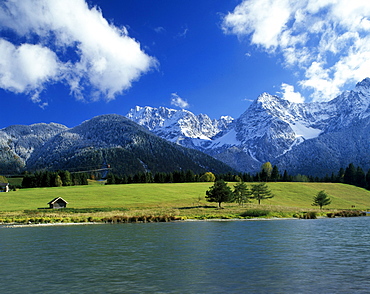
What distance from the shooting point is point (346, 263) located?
25.4 meters

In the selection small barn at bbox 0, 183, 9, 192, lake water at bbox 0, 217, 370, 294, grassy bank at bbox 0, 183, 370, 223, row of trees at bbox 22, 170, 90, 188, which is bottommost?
lake water at bbox 0, 217, 370, 294

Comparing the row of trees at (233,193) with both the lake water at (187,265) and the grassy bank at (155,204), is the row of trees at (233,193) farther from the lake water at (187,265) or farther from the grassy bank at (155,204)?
the lake water at (187,265)

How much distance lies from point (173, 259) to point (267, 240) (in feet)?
51.3

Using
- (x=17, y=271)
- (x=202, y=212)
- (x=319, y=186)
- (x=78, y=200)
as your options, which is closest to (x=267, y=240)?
(x=17, y=271)

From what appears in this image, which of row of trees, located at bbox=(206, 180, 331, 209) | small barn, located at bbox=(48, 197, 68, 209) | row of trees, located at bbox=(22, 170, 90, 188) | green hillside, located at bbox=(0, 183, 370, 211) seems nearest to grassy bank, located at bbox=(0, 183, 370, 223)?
green hillside, located at bbox=(0, 183, 370, 211)

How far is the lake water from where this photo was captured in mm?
18906

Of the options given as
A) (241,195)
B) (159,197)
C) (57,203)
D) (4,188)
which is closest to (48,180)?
(4,188)

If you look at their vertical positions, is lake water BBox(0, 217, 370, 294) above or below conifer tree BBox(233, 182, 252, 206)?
below

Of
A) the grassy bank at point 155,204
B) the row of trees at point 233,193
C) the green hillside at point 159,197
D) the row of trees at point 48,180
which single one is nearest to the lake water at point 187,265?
the grassy bank at point 155,204

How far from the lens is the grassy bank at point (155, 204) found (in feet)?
237

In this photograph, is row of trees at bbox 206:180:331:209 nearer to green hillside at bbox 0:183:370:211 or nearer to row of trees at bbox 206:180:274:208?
row of trees at bbox 206:180:274:208

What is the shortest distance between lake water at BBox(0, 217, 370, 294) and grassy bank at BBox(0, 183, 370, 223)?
32516 mm

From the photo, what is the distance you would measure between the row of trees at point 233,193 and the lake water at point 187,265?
51.3 m

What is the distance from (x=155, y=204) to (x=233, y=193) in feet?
83.4
